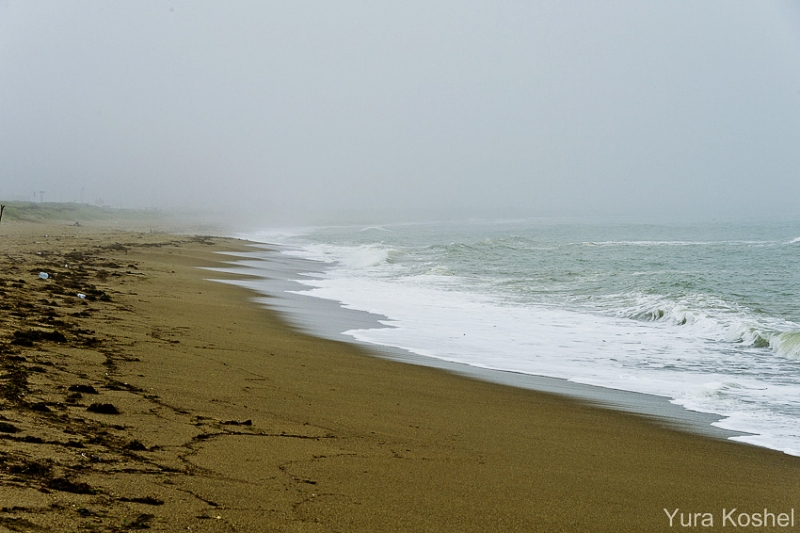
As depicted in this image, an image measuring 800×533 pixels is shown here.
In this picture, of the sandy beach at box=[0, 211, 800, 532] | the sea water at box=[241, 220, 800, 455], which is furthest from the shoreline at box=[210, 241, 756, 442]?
the sandy beach at box=[0, 211, 800, 532]

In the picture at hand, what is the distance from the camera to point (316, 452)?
13.6ft

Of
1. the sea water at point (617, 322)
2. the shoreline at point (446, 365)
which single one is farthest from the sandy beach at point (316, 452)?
the sea water at point (617, 322)

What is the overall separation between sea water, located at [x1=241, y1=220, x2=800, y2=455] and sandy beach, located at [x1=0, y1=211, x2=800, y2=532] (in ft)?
4.71

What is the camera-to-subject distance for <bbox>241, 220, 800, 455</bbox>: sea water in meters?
7.43

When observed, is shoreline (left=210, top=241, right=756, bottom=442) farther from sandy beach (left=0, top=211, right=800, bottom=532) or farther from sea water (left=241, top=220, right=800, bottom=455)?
sandy beach (left=0, top=211, right=800, bottom=532)

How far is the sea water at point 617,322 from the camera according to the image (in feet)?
24.4

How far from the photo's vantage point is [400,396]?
6195mm

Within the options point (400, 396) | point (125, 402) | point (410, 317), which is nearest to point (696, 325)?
point (410, 317)

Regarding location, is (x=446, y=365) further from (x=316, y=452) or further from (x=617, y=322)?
(x=617, y=322)

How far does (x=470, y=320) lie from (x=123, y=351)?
6.87m

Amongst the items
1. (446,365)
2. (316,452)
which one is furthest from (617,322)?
(316,452)

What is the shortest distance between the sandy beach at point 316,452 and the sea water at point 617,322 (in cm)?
144

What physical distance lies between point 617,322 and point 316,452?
9.57 meters

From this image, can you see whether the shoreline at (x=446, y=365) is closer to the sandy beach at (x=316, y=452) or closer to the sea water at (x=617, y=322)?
the sea water at (x=617, y=322)
